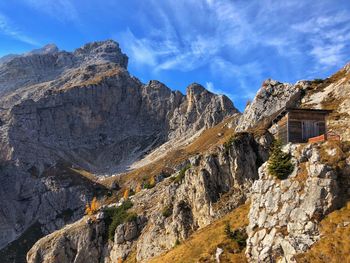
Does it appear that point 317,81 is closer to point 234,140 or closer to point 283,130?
point 234,140

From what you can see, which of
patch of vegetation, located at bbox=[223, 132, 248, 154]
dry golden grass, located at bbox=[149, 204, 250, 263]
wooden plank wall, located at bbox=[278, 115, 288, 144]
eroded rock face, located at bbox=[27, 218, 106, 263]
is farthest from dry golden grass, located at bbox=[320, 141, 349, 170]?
eroded rock face, located at bbox=[27, 218, 106, 263]

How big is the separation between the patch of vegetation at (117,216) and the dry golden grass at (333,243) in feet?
270

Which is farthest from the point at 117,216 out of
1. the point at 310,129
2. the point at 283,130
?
the point at 310,129

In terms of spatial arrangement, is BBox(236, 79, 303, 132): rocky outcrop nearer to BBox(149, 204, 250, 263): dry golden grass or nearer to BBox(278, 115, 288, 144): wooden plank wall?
BBox(278, 115, 288, 144): wooden plank wall

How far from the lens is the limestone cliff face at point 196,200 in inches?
3617

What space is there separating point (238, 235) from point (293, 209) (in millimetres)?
13707

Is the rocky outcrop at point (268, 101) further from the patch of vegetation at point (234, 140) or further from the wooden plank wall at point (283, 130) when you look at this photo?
the wooden plank wall at point (283, 130)

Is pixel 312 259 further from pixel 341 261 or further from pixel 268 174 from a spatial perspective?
pixel 268 174

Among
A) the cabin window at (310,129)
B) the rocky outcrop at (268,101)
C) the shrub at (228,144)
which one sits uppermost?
the rocky outcrop at (268,101)

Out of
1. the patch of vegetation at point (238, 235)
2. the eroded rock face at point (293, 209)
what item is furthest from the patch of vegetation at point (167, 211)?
the eroded rock face at point (293, 209)

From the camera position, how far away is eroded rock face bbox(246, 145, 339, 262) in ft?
152

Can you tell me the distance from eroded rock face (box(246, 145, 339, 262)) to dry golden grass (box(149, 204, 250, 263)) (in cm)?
479

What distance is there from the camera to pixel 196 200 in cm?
9794

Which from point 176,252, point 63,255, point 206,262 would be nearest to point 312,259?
point 206,262
